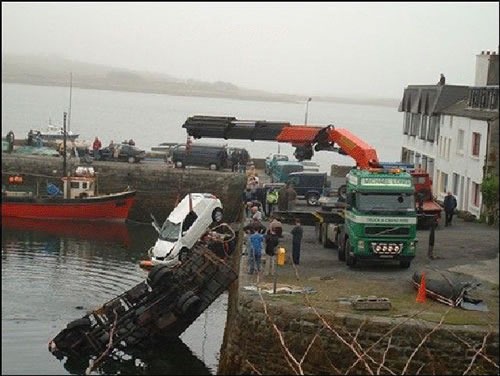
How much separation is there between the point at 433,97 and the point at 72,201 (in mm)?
16540

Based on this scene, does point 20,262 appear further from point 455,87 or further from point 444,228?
point 455,87

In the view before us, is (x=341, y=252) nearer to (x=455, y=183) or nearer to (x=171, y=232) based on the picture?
(x=171, y=232)

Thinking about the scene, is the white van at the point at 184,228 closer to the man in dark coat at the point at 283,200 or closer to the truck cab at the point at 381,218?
the man in dark coat at the point at 283,200

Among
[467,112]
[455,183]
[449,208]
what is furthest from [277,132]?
[455,183]

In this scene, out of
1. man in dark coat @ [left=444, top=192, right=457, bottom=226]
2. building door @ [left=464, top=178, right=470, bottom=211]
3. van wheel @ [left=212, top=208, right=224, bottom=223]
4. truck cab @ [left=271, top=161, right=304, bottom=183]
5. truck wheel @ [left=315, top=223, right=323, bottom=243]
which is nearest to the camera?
truck wheel @ [left=315, top=223, right=323, bottom=243]

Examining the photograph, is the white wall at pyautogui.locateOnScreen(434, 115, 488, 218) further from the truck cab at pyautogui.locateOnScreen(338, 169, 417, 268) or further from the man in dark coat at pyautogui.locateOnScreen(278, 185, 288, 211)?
the truck cab at pyautogui.locateOnScreen(338, 169, 417, 268)

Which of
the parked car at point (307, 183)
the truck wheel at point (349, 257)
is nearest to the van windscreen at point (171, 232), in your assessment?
the truck wheel at point (349, 257)

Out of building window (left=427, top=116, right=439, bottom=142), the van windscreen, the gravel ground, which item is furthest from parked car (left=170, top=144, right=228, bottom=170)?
the gravel ground

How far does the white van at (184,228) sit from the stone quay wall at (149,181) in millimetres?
11244

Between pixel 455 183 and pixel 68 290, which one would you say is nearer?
pixel 68 290

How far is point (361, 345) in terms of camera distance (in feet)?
50.2

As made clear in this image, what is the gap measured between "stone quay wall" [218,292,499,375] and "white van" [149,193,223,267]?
1008 cm

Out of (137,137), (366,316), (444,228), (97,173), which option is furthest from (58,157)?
(137,137)

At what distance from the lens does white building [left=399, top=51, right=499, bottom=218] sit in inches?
1286
